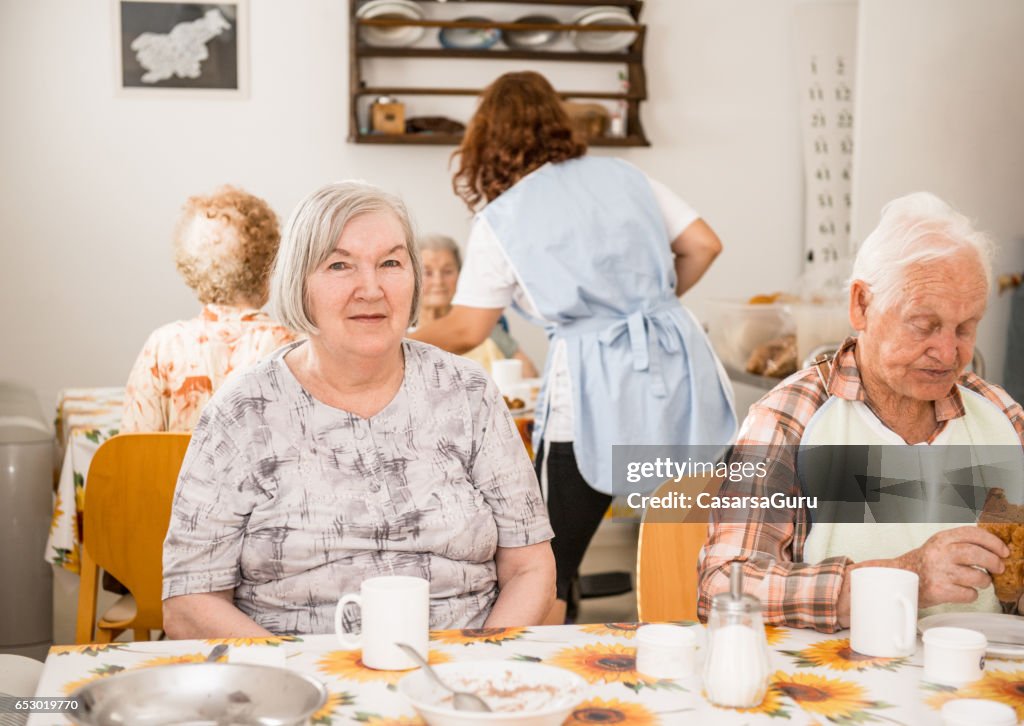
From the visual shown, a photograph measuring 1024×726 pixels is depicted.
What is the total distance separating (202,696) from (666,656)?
44 cm

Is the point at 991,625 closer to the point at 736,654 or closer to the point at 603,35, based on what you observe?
the point at 736,654

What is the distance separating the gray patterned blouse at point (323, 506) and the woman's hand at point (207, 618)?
16mm

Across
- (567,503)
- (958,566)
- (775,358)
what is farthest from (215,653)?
(775,358)

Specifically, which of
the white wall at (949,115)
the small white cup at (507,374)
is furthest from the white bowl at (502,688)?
the white wall at (949,115)

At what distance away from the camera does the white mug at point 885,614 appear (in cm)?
118

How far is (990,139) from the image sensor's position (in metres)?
4.04

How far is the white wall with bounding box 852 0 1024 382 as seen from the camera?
3895mm

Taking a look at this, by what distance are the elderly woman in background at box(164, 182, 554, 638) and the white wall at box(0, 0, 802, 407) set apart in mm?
2652

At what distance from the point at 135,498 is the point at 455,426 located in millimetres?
728

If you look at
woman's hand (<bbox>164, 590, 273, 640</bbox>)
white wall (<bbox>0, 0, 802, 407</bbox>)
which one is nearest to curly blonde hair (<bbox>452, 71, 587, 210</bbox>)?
woman's hand (<bbox>164, 590, 273, 640</bbox>)

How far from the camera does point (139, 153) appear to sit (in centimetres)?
405

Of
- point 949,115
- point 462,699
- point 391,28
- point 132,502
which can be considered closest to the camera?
point 462,699

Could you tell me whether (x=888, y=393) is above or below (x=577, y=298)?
below

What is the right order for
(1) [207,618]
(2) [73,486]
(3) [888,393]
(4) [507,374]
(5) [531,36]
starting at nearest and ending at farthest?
(1) [207,618] → (3) [888,393] → (2) [73,486] → (4) [507,374] → (5) [531,36]
